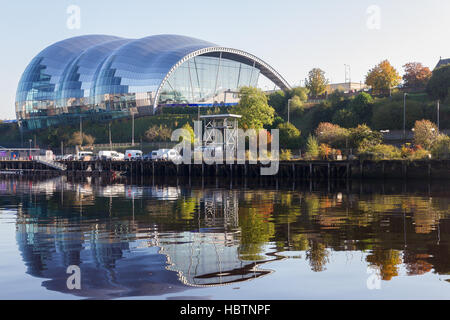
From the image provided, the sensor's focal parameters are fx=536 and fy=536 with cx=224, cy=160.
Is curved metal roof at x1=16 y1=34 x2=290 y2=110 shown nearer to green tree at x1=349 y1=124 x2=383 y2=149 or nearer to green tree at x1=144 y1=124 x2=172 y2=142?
green tree at x1=144 y1=124 x2=172 y2=142

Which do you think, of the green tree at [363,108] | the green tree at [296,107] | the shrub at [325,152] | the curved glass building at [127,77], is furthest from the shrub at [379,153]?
the curved glass building at [127,77]

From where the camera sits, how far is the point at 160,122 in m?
99.7

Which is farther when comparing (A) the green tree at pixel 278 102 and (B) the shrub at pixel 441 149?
(A) the green tree at pixel 278 102

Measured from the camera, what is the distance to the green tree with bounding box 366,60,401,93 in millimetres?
91625

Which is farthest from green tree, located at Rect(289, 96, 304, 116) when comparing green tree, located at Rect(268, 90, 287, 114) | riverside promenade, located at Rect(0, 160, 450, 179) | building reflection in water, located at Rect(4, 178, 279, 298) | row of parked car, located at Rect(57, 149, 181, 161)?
building reflection in water, located at Rect(4, 178, 279, 298)

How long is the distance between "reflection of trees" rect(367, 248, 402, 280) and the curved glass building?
93.1m

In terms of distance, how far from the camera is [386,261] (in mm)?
15133

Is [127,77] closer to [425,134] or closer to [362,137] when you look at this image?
[362,137]

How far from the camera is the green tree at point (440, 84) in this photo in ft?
264

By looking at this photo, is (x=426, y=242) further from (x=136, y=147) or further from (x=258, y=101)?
(x=136, y=147)

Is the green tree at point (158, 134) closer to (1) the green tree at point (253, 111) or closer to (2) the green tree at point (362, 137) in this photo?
(1) the green tree at point (253, 111)

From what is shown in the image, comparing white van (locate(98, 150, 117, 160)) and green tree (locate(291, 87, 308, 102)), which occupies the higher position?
green tree (locate(291, 87, 308, 102))

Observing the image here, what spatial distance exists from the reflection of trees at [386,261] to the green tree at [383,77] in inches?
3092
